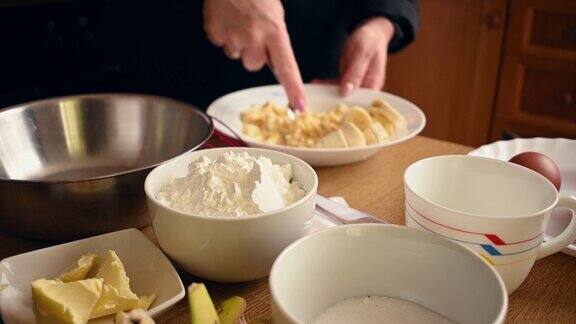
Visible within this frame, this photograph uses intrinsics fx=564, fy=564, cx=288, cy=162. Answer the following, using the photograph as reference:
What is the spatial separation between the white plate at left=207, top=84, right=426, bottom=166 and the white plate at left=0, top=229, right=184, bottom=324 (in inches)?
12.4

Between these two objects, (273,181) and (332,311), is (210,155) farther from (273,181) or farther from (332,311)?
(332,311)

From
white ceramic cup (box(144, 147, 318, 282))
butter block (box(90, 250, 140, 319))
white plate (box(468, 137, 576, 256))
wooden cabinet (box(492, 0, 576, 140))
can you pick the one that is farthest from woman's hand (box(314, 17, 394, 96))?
wooden cabinet (box(492, 0, 576, 140))

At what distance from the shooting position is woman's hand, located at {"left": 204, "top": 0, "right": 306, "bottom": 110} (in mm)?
962

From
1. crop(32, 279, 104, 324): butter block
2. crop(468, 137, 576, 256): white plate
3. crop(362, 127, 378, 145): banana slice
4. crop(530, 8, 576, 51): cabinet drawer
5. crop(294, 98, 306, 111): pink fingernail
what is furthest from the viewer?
crop(530, 8, 576, 51): cabinet drawer

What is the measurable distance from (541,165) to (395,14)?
0.59 metres

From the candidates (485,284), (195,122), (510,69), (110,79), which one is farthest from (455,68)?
(485,284)

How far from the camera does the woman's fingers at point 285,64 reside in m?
0.96

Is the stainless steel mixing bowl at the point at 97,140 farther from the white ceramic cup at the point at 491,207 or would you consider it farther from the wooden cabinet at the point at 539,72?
the wooden cabinet at the point at 539,72

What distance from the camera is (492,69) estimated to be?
202cm

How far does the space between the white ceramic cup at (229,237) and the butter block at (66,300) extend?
89 mm

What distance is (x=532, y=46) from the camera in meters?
1.92

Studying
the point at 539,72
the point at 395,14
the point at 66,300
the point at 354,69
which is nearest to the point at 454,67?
the point at 539,72

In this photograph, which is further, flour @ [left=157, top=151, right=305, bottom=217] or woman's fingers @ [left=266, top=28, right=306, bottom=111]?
woman's fingers @ [left=266, top=28, right=306, bottom=111]

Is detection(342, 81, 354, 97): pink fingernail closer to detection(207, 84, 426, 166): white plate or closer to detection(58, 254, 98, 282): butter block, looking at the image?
detection(207, 84, 426, 166): white plate
